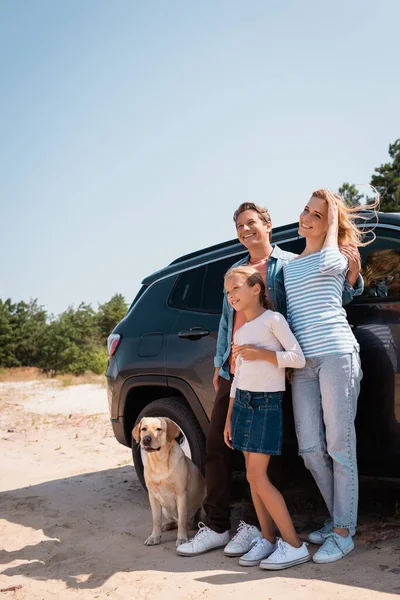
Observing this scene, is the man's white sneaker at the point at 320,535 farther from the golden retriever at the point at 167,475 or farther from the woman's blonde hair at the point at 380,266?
the woman's blonde hair at the point at 380,266

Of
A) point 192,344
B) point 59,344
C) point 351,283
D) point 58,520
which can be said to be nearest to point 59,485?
point 58,520

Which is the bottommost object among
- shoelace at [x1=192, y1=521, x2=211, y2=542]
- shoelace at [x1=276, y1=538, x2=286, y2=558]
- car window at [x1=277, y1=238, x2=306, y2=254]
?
shoelace at [x1=192, y1=521, x2=211, y2=542]

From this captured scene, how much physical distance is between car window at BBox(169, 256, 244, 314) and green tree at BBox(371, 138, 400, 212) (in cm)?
1592

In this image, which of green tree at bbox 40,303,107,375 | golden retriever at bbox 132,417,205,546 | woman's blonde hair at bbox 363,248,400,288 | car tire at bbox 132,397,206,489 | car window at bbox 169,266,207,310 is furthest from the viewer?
green tree at bbox 40,303,107,375

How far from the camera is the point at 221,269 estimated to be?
15.0 feet

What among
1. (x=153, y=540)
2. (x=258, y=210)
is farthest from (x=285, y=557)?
(x=258, y=210)

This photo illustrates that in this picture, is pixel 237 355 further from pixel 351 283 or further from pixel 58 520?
pixel 58 520

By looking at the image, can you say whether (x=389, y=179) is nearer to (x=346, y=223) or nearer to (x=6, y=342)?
(x=346, y=223)

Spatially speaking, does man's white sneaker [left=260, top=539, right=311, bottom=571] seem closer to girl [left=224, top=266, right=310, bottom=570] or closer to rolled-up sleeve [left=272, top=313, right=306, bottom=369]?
girl [left=224, top=266, right=310, bottom=570]

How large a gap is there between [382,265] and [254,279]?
794 mm

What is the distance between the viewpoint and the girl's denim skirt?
141 inches

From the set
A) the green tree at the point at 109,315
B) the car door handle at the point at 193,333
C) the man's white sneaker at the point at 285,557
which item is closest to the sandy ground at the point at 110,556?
the man's white sneaker at the point at 285,557

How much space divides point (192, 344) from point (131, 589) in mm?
1716

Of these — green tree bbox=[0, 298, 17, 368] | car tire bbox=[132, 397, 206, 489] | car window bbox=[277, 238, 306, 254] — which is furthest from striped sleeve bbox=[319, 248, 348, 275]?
green tree bbox=[0, 298, 17, 368]
